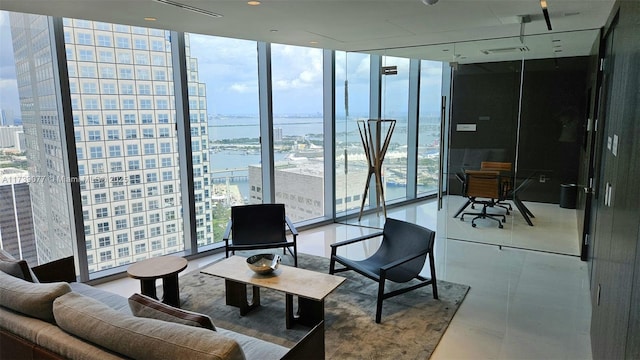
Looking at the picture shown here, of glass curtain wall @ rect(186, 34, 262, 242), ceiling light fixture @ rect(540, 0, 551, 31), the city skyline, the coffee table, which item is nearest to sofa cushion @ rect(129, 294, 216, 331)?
the coffee table

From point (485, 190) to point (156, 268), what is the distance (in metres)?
4.60

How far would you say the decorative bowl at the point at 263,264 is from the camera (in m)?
3.31

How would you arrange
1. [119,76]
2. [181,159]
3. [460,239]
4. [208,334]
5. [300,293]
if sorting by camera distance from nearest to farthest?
[208,334] → [300,293] → [119,76] → [181,159] → [460,239]

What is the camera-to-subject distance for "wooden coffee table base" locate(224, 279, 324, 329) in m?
3.25

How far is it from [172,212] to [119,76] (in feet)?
5.51

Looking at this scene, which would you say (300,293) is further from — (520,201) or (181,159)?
(520,201)


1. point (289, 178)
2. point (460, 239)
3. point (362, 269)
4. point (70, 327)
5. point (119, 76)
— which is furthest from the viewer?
point (289, 178)

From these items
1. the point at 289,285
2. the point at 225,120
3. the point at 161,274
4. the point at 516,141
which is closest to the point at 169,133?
the point at 225,120

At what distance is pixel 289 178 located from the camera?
6.22 metres

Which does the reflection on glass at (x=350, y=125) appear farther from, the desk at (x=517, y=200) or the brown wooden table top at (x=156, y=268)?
the brown wooden table top at (x=156, y=268)

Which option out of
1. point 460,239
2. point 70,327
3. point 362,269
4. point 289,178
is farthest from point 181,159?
point 460,239

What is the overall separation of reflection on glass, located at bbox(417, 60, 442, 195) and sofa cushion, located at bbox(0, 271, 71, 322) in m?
4.91

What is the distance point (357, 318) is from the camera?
3.44m

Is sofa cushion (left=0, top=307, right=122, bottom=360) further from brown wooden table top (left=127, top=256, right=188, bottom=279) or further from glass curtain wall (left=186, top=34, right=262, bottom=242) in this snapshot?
glass curtain wall (left=186, top=34, right=262, bottom=242)
